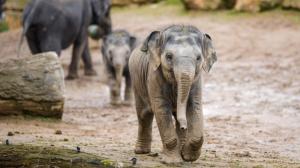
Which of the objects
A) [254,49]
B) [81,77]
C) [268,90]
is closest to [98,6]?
[81,77]

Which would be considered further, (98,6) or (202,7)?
(202,7)

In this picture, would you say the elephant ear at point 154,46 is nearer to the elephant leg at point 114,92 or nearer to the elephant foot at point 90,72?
the elephant leg at point 114,92

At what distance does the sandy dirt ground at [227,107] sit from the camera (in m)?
9.13

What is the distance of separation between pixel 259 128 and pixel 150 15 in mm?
11722

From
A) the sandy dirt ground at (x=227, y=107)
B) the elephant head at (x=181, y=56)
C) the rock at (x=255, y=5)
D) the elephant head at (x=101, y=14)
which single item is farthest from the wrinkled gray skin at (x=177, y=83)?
the rock at (x=255, y=5)

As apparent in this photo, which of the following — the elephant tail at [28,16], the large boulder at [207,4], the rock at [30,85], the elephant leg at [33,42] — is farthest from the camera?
the large boulder at [207,4]

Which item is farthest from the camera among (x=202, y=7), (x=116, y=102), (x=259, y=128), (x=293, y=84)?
(x=202, y=7)

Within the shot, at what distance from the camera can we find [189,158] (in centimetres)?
772

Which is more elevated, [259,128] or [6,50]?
[259,128]

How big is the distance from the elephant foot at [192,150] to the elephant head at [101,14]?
33.7 feet

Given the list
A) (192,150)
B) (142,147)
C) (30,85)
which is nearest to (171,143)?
(192,150)

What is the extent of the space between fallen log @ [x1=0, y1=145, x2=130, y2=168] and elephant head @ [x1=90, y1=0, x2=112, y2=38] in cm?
989

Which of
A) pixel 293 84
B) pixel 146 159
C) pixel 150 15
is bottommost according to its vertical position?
pixel 150 15

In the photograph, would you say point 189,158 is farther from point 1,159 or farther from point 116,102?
point 116,102
